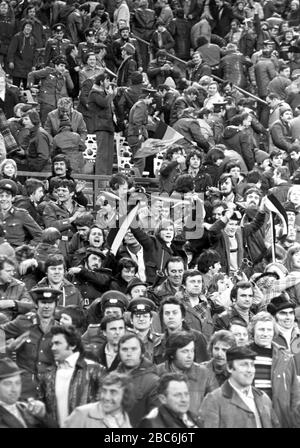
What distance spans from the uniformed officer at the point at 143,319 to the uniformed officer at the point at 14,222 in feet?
9.08

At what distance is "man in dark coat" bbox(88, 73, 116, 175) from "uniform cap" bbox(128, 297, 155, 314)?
6.23m

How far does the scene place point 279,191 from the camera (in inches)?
699

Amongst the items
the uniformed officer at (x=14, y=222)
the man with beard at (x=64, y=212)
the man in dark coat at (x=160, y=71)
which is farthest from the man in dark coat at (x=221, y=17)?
the uniformed officer at (x=14, y=222)

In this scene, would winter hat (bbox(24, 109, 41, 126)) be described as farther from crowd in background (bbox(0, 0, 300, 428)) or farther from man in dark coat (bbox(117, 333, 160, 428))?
man in dark coat (bbox(117, 333, 160, 428))

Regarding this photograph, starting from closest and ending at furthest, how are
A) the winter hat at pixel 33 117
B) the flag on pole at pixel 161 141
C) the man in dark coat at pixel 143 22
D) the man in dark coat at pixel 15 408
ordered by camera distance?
the man in dark coat at pixel 15 408 < the winter hat at pixel 33 117 < the flag on pole at pixel 161 141 < the man in dark coat at pixel 143 22

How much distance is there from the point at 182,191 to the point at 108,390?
6.22 m

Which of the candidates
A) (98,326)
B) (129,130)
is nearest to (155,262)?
(98,326)

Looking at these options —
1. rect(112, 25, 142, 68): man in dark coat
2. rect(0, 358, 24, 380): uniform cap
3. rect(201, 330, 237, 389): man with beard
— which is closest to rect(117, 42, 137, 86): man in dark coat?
rect(112, 25, 142, 68): man in dark coat

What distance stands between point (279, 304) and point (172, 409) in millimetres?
2873

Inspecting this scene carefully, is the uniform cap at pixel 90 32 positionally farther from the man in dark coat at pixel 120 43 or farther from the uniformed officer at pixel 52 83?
the uniformed officer at pixel 52 83

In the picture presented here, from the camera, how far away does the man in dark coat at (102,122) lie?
1829cm

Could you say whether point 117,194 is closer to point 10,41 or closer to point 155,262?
point 155,262

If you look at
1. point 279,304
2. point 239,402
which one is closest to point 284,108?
point 279,304

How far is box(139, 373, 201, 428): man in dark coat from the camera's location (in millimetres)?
9930
